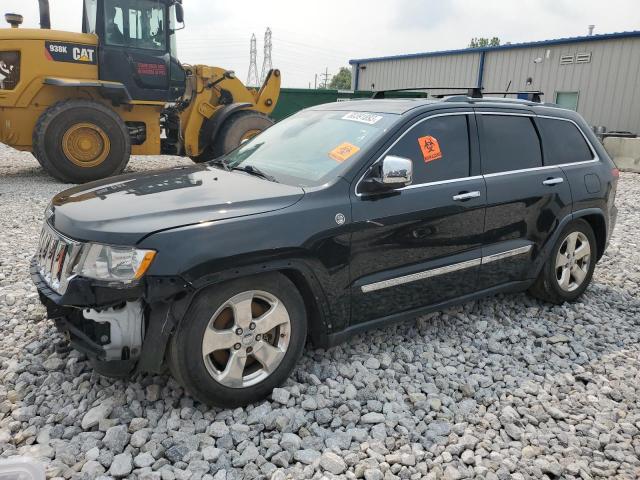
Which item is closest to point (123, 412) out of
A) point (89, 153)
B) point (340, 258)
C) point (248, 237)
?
point (248, 237)

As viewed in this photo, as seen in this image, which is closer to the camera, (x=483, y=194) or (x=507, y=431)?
(x=507, y=431)

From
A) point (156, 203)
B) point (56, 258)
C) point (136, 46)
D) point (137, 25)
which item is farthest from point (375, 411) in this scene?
point (137, 25)

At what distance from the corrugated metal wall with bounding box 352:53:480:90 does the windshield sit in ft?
62.3

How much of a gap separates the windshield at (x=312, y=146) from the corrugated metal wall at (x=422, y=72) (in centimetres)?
1899

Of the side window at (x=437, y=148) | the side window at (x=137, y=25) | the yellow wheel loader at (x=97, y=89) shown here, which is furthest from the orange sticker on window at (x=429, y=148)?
the side window at (x=137, y=25)

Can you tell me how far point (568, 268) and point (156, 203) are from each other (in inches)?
135

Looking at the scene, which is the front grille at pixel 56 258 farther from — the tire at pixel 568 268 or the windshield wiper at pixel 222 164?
the tire at pixel 568 268

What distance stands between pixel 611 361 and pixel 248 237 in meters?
2.70

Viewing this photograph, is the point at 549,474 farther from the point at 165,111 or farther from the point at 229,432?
the point at 165,111

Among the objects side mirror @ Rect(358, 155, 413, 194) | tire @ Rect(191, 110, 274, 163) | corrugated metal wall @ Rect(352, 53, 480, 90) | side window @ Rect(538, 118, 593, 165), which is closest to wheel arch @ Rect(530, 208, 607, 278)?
side window @ Rect(538, 118, 593, 165)

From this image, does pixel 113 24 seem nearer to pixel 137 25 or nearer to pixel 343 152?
pixel 137 25

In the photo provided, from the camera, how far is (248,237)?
8.82ft

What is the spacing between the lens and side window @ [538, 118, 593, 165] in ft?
13.9

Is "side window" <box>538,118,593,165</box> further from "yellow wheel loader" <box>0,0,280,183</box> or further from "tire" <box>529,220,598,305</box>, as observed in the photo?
"yellow wheel loader" <box>0,0,280,183</box>
